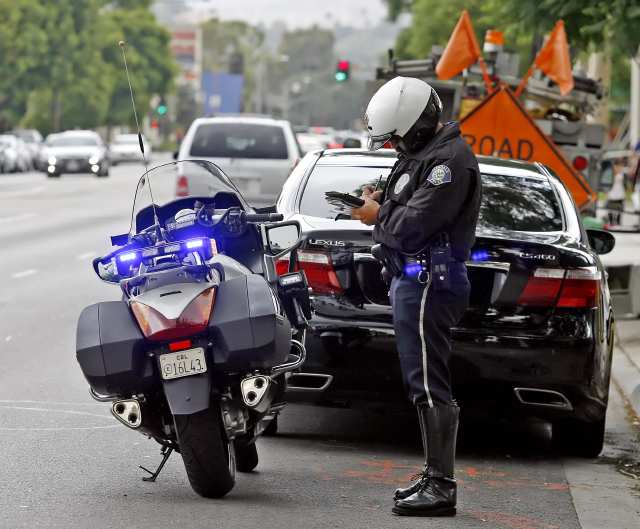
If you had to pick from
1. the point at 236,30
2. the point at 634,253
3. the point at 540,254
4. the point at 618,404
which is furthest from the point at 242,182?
the point at 236,30

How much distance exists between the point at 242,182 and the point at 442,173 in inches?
735

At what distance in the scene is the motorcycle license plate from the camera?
6.03 m

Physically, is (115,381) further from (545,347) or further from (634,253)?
(634,253)

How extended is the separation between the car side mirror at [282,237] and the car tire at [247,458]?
2.83 feet

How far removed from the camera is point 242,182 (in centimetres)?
2488

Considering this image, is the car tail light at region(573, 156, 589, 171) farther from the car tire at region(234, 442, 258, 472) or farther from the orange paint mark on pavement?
the orange paint mark on pavement

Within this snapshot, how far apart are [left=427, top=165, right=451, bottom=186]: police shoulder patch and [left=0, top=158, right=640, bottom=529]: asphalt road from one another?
1.33m

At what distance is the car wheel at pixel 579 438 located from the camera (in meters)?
7.93

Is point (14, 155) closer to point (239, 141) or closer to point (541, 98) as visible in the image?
point (239, 141)

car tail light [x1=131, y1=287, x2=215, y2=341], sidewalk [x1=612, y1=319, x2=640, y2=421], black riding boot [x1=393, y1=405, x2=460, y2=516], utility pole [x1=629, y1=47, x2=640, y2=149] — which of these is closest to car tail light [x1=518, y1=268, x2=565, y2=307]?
black riding boot [x1=393, y1=405, x2=460, y2=516]

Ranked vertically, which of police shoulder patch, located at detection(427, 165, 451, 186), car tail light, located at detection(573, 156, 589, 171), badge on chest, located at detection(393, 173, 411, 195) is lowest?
car tail light, located at detection(573, 156, 589, 171)

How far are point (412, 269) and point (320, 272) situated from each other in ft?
4.25

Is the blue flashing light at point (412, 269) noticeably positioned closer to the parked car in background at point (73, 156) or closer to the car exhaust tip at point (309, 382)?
the car exhaust tip at point (309, 382)

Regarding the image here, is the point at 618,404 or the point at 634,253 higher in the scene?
the point at 618,404
